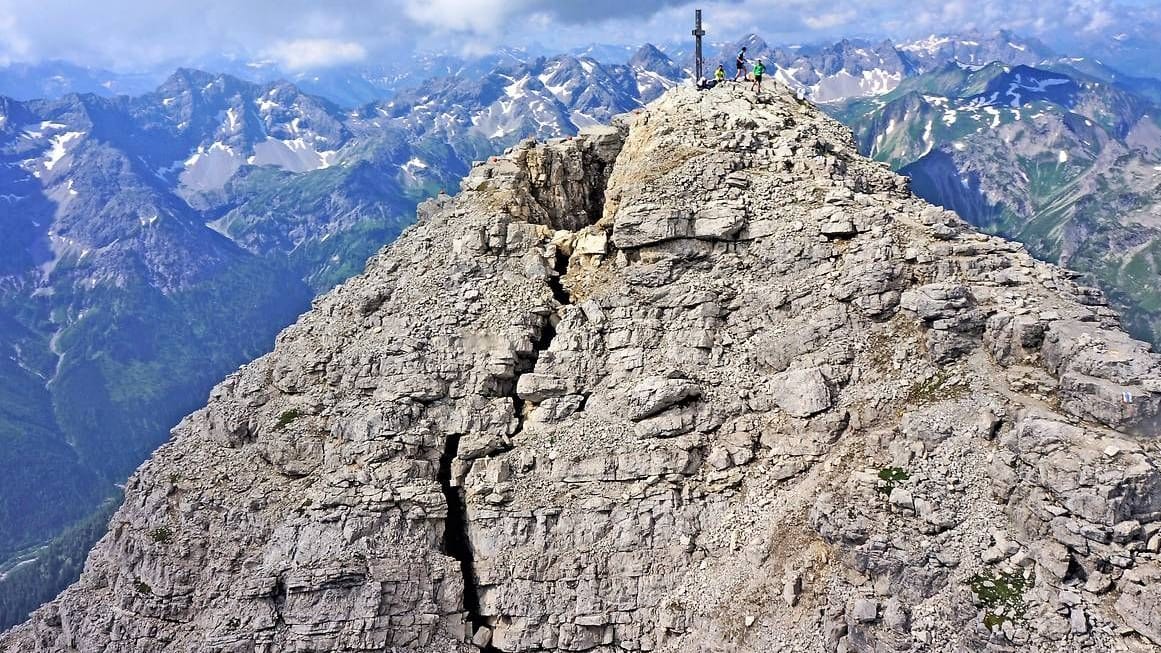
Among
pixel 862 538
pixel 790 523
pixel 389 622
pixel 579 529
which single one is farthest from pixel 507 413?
pixel 862 538

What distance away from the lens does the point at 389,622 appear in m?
32.2

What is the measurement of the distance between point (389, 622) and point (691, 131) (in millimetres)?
30278

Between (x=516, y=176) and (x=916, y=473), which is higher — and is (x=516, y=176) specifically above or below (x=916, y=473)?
above

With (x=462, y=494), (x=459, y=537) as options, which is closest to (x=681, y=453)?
(x=462, y=494)

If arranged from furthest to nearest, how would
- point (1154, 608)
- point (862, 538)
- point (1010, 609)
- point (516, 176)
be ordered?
point (516, 176), point (862, 538), point (1010, 609), point (1154, 608)

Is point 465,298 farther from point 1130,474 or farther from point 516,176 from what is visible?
point 1130,474

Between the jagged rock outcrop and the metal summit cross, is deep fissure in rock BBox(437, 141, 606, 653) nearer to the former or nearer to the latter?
the jagged rock outcrop

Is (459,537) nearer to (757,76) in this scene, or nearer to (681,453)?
(681,453)

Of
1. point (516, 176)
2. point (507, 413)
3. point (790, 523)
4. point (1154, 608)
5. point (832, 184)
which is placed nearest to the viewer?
point (1154, 608)

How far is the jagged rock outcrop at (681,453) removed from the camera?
2709 centimetres

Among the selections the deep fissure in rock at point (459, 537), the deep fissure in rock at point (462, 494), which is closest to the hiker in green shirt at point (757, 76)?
the deep fissure in rock at point (462, 494)

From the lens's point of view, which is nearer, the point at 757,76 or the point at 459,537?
the point at 459,537

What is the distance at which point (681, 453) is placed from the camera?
33.8 metres

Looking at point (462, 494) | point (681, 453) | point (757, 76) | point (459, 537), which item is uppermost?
point (757, 76)
